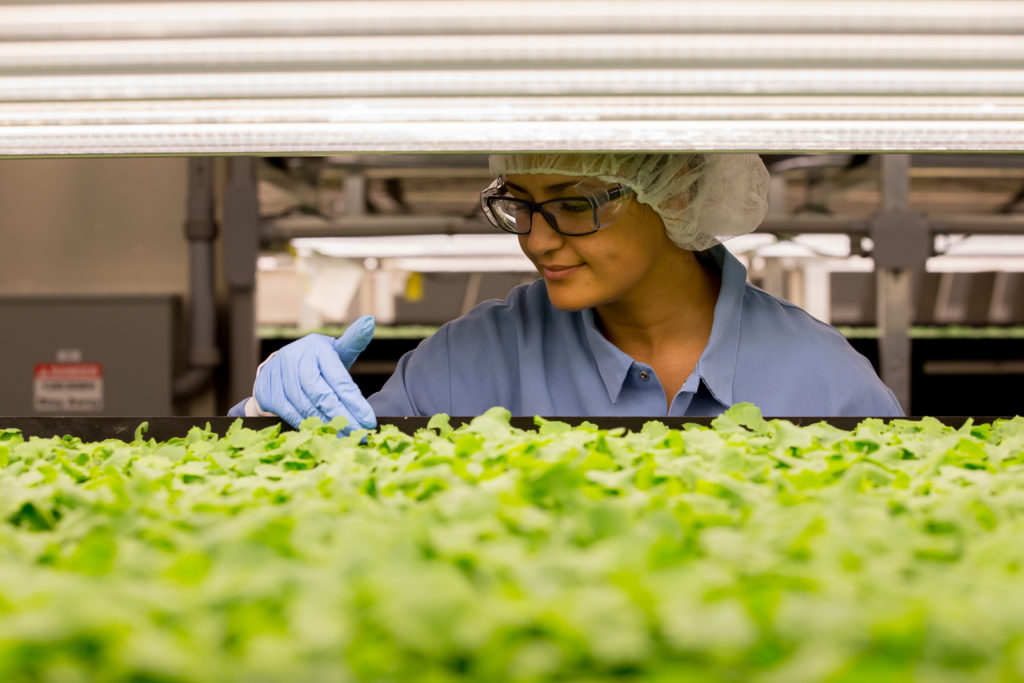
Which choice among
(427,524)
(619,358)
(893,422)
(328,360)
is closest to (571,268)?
(619,358)

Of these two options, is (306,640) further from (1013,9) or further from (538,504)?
(1013,9)

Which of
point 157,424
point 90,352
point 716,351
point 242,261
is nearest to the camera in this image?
point 157,424

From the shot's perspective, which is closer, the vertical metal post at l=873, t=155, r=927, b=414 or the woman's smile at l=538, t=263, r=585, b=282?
the woman's smile at l=538, t=263, r=585, b=282

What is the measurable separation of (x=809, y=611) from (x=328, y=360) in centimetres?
126

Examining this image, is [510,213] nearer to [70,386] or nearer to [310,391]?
[310,391]

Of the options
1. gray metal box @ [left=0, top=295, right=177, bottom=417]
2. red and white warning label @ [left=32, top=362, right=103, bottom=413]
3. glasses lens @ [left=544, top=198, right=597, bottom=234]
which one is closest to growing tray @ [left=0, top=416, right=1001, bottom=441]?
glasses lens @ [left=544, top=198, right=597, bottom=234]

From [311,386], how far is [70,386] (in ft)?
7.22

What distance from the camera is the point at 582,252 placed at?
153 centimetres

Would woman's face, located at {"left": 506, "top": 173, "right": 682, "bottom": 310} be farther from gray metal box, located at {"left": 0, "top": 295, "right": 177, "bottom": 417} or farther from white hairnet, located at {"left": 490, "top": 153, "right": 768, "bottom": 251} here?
gray metal box, located at {"left": 0, "top": 295, "right": 177, "bottom": 417}

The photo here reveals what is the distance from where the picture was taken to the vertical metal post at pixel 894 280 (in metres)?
2.96

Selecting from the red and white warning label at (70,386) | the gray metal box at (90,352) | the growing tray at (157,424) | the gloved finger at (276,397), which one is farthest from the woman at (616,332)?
the red and white warning label at (70,386)

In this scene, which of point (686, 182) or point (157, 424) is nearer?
point (157, 424)

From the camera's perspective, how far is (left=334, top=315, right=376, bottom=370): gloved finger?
158 centimetres

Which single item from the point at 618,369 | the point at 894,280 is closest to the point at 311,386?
the point at 618,369
